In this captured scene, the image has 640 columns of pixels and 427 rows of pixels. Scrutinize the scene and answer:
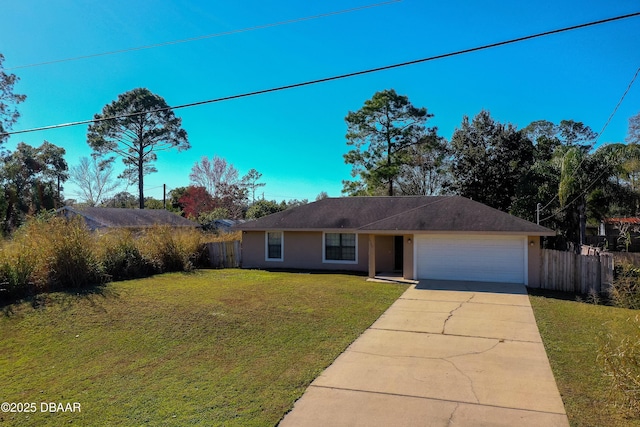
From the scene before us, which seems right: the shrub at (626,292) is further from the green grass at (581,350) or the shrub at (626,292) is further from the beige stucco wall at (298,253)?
the beige stucco wall at (298,253)

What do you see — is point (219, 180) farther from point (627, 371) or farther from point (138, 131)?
point (627, 371)

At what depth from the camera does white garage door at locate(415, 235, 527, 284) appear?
14.0 m

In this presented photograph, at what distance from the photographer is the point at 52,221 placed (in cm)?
1280

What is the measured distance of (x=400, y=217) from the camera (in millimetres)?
15766

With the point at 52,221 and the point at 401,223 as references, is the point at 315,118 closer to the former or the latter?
the point at 401,223

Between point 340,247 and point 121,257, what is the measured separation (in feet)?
29.5

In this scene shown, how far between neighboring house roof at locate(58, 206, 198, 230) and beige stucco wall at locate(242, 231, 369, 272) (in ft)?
24.6

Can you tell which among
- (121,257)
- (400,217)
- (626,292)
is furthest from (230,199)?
(626,292)

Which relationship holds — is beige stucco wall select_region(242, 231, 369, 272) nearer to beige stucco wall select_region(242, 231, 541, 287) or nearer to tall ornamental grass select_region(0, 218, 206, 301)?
beige stucco wall select_region(242, 231, 541, 287)

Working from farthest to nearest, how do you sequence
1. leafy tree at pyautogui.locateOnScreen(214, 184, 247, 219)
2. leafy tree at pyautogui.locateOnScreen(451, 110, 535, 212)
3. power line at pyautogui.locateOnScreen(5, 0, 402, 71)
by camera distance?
leafy tree at pyautogui.locateOnScreen(214, 184, 247, 219)
leafy tree at pyautogui.locateOnScreen(451, 110, 535, 212)
power line at pyautogui.locateOnScreen(5, 0, 402, 71)

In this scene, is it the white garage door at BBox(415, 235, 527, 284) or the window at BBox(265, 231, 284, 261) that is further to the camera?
the window at BBox(265, 231, 284, 261)

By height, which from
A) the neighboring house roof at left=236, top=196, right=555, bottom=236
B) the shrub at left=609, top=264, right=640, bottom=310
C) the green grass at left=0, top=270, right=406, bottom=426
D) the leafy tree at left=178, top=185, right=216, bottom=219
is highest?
the leafy tree at left=178, top=185, right=216, bottom=219

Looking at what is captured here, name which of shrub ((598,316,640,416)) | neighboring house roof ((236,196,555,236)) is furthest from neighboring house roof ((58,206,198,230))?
shrub ((598,316,640,416))

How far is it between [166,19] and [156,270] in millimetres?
9956
